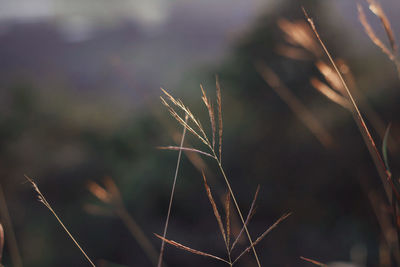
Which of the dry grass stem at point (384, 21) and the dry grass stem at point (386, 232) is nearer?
the dry grass stem at point (384, 21)

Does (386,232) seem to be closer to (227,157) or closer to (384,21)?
(384,21)

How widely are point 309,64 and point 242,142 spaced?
1.11 meters

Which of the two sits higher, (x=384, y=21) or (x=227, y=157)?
(x=384, y=21)

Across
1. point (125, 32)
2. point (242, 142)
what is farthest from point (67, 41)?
point (242, 142)

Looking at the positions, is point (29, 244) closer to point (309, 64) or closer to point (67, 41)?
point (309, 64)

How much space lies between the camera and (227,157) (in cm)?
377

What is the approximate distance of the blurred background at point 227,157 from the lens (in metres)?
2.97

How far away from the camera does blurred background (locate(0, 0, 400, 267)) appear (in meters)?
2.97

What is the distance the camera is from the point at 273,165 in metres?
3.51

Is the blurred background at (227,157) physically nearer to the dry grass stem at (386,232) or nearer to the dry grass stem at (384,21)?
the dry grass stem at (386,232)

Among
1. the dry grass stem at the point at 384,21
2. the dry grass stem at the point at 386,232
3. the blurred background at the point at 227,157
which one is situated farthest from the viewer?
the blurred background at the point at 227,157

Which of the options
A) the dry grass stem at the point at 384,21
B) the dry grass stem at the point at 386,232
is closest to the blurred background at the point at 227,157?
the dry grass stem at the point at 386,232

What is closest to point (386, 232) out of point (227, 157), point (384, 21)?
point (384, 21)

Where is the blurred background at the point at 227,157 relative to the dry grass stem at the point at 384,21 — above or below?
below
